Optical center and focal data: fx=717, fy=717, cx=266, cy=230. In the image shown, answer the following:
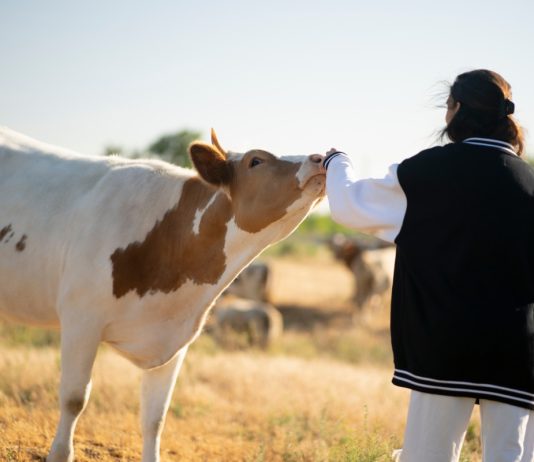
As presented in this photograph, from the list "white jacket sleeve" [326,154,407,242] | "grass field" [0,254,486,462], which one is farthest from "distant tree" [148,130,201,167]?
"white jacket sleeve" [326,154,407,242]

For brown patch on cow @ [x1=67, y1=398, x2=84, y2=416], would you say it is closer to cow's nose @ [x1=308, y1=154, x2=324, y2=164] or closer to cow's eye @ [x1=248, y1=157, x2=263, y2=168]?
cow's eye @ [x1=248, y1=157, x2=263, y2=168]

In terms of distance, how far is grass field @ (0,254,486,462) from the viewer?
5.16 meters

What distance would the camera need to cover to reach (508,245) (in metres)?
3.17

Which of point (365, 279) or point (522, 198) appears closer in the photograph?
point (522, 198)

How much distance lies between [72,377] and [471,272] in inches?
94.4

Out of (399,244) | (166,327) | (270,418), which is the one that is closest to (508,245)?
(399,244)

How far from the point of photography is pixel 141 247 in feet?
14.5

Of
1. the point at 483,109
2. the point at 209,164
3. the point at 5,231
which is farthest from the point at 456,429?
the point at 5,231

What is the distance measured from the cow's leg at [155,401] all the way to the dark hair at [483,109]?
236 centimetres

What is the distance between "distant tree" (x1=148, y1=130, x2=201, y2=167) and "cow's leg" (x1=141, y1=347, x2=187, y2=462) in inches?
353

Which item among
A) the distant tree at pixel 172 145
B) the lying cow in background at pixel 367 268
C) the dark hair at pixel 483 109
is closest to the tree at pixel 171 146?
the distant tree at pixel 172 145

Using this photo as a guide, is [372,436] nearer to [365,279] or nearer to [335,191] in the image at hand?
[335,191]

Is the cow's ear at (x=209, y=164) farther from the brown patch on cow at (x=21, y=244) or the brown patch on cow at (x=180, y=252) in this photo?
the brown patch on cow at (x=21, y=244)

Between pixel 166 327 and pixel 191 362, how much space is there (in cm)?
404
